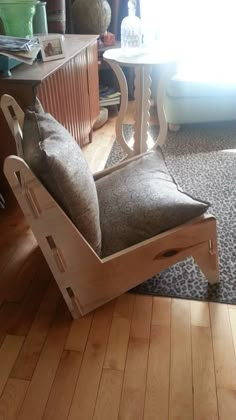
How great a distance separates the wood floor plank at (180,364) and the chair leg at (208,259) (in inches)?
5.8

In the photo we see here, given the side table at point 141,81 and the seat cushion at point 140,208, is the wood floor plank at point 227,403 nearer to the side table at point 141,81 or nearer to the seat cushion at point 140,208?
the seat cushion at point 140,208

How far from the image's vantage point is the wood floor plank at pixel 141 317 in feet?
4.28

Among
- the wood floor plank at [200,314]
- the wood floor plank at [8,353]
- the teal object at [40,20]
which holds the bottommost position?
the wood floor plank at [200,314]

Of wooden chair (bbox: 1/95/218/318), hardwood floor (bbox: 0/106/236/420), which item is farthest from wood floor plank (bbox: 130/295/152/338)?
wooden chair (bbox: 1/95/218/318)

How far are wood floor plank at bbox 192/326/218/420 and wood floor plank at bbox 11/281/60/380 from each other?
0.54 meters

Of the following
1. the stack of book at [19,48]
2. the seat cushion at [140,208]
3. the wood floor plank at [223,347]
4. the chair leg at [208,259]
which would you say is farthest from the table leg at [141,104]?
the wood floor plank at [223,347]

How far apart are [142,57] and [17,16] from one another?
691mm

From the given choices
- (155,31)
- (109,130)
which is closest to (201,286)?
(109,130)

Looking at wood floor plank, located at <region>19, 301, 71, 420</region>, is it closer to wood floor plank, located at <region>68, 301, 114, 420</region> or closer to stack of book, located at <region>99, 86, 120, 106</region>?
wood floor plank, located at <region>68, 301, 114, 420</region>

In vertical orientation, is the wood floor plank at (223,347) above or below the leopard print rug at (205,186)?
above

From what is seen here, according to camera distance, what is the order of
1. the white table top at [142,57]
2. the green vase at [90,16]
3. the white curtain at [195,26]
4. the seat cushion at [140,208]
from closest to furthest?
the seat cushion at [140,208]
the white table top at [142,57]
the green vase at [90,16]
the white curtain at [195,26]

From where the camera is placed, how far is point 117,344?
4.17ft

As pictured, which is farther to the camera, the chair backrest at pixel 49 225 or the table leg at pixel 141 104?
the table leg at pixel 141 104

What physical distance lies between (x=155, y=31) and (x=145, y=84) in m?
1.50
